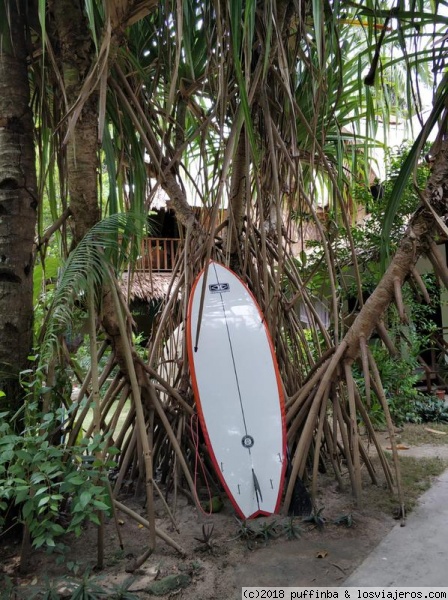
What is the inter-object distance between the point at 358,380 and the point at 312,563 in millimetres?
3038

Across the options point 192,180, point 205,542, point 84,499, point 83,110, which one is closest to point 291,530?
point 205,542

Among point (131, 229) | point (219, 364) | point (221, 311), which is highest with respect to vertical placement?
point (131, 229)

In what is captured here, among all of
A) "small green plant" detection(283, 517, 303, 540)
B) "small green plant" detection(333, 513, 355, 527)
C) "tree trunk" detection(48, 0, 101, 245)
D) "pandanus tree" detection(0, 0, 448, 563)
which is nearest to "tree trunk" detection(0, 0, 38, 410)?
"pandanus tree" detection(0, 0, 448, 563)

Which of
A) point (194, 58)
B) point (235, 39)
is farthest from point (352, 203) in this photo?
point (235, 39)

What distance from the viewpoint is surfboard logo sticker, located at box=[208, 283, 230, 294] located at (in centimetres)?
346

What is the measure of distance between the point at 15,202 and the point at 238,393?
1.61 metres

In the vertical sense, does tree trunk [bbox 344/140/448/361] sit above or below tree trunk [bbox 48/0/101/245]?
below

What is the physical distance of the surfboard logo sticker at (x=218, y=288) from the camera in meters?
3.46

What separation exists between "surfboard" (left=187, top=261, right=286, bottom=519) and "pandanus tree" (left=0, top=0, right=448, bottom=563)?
144 mm

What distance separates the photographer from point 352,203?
5.85m

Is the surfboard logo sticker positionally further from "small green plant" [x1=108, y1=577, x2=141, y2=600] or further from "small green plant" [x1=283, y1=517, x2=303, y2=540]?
"small green plant" [x1=108, y1=577, x2=141, y2=600]

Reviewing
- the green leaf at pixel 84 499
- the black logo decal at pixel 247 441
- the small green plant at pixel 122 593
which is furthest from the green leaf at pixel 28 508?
the black logo decal at pixel 247 441

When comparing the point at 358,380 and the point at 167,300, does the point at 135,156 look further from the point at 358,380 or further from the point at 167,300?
the point at 358,380

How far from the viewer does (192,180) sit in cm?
375
